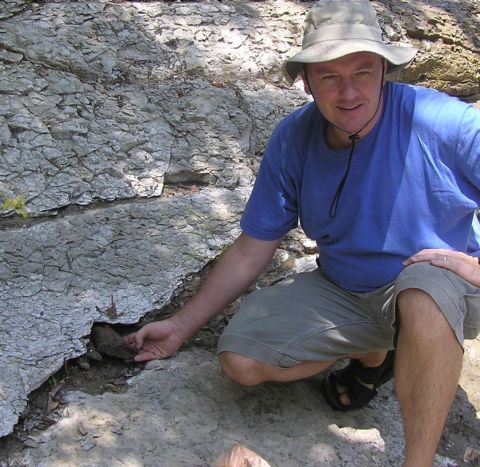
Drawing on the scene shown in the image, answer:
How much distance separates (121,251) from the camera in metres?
3.13

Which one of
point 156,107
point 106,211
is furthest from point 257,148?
point 106,211

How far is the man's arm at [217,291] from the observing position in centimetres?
280

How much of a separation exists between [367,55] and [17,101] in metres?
1.78

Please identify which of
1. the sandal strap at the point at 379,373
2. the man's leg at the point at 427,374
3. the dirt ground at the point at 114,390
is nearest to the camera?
the man's leg at the point at 427,374

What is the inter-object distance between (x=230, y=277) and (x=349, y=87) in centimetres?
84

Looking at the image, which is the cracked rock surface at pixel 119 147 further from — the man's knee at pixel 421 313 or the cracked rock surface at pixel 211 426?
the man's knee at pixel 421 313

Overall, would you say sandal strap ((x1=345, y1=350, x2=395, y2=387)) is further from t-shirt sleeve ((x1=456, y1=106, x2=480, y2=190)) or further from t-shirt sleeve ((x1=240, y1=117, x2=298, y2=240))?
t-shirt sleeve ((x1=456, y1=106, x2=480, y2=190))

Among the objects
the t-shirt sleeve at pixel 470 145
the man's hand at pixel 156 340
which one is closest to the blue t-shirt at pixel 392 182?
the t-shirt sleeve at pixel 470 145

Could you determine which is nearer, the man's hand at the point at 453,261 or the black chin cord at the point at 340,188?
the man's hand at the point at 453,261

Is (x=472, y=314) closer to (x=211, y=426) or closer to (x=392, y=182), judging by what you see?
(x=392, y=182)

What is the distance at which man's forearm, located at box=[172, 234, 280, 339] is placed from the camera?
2.80m

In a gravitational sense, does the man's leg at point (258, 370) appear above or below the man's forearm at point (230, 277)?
below

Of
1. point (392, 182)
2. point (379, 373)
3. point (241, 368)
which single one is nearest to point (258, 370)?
point (241, 368)

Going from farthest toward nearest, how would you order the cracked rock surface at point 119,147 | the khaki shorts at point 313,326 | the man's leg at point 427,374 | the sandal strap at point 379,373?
the cracked rock surface at point 119,147
the sandal strap at point 379,373
the khaki shorts at point 313,326
the man's leg at point 427,374
